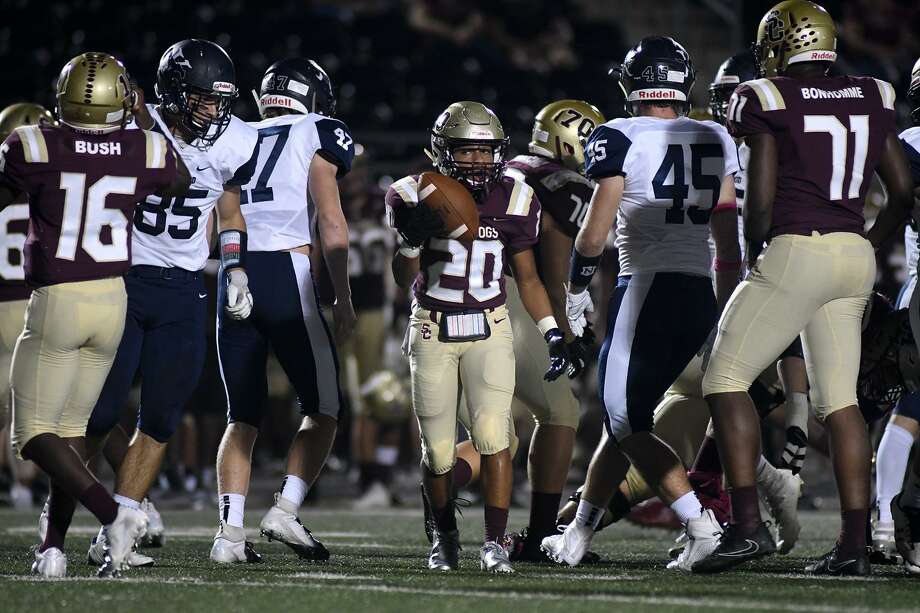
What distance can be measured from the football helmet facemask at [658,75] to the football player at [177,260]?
54.3 inches

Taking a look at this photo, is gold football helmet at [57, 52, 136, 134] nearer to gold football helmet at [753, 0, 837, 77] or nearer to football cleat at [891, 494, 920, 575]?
gold football helmet at [753, 0, 837, 77]

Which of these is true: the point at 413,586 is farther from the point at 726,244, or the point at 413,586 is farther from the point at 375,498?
the point at 375,498

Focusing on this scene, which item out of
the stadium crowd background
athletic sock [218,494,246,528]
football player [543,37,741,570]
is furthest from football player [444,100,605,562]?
the stadium crowd background

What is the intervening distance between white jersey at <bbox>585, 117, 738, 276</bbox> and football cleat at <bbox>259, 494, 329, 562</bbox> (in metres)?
1.45

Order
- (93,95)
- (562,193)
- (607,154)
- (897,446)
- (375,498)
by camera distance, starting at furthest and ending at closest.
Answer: (375,498)
(562,193)
(897,446)
(607,154)
(93,95)

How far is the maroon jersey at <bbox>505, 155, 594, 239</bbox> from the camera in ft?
17.6

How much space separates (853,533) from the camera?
14.3 ft

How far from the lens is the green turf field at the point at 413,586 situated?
3.60 meters

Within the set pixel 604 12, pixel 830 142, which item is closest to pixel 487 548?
pixel 830 142

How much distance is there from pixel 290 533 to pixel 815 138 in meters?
2.18

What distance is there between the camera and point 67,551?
5387 mm

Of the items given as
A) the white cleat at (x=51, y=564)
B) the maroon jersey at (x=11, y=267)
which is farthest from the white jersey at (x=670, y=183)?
the maroon jersey at (x=11, y=267)

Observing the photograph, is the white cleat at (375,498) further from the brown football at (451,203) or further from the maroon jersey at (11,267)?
the brown football at (451,203)

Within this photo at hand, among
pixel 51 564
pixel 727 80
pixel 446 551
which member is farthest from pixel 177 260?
pixel 727 80
